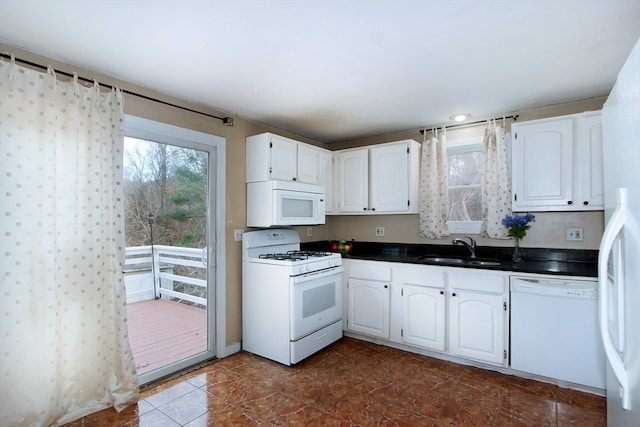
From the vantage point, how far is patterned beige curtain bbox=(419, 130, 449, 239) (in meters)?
3.38

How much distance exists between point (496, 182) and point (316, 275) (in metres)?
1.95

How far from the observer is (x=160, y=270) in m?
2.65

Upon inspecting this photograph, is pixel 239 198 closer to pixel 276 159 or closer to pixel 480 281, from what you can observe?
pixel 276 159

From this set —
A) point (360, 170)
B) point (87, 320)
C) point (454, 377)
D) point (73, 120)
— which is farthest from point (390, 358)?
Answer: point (73, 120)

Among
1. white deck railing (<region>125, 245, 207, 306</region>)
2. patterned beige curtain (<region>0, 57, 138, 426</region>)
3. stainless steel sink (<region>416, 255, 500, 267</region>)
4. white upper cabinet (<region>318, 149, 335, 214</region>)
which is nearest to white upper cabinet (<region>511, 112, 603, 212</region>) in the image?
stainless steel sink (<region>416, 255, 500, 267</region>)

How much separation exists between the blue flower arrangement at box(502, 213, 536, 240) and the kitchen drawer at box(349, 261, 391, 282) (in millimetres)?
1158

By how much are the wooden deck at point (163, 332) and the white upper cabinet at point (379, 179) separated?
198cm

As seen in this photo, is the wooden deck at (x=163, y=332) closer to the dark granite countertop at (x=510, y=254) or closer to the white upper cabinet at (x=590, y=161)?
the dark granite countertop at (x=510, y=254)

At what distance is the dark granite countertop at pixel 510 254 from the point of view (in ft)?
8.31

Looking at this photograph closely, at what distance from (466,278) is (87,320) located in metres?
2.87

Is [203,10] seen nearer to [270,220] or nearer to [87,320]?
[270,220]

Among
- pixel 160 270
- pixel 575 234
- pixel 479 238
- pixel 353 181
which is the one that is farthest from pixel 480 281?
pixel 160 270

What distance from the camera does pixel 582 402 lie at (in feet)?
7.25

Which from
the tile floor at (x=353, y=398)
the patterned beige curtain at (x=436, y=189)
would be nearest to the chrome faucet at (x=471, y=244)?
the patterned beige curtain at (x=436, y=189)
